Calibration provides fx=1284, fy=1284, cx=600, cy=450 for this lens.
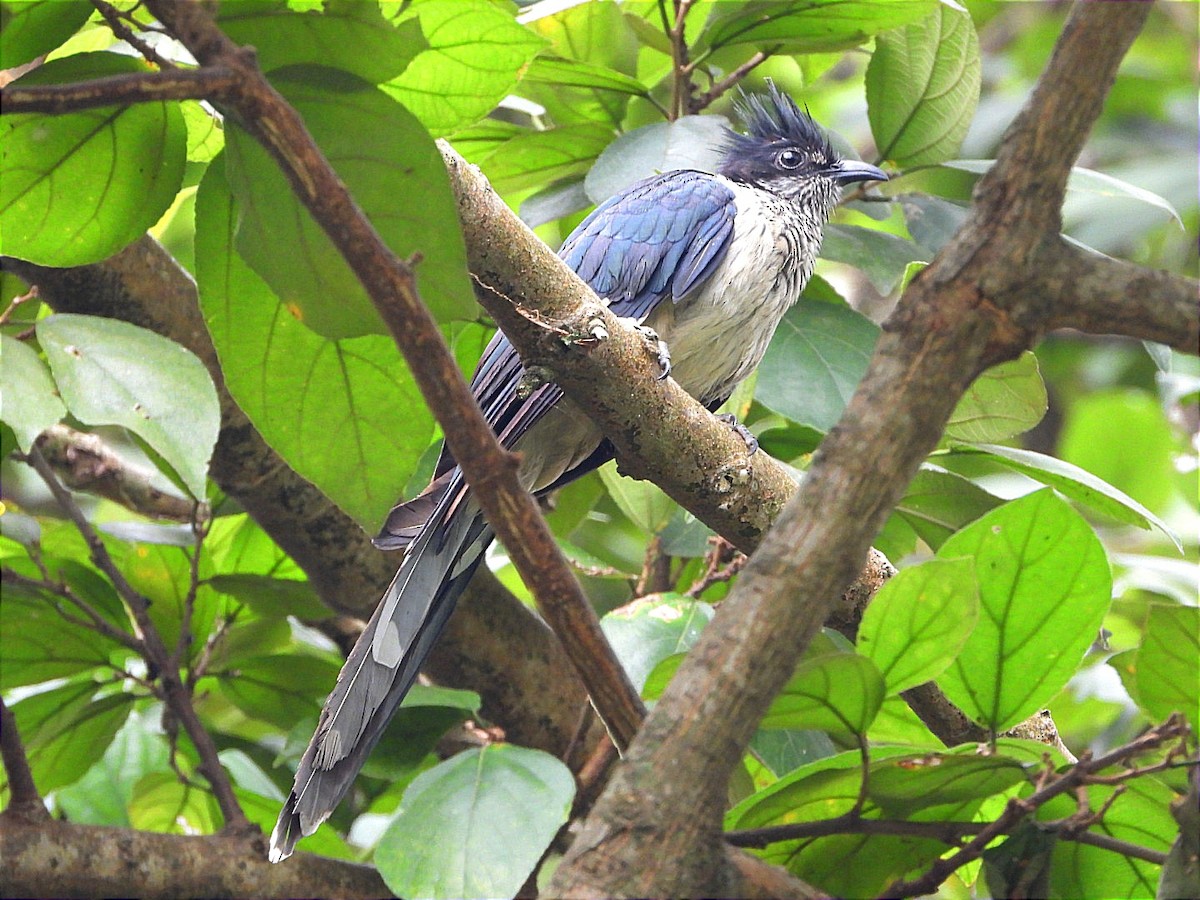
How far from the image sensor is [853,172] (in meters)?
3.66

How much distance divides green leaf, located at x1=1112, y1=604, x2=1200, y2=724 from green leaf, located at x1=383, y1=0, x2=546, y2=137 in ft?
3.28

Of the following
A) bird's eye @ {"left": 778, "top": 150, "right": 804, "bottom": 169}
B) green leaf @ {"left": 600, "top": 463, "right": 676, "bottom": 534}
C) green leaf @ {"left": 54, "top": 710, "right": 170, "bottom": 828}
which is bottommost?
green leaf @ {"left": 54, "top": 710, "right": 170, "bottom": 828}

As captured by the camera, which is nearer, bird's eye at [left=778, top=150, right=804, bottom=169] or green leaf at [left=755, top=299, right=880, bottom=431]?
green leaf at [left=755, top=299, right=880, bottom=431]

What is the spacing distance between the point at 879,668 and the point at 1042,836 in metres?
0.30

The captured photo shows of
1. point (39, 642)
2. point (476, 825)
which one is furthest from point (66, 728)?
point (476, 825)

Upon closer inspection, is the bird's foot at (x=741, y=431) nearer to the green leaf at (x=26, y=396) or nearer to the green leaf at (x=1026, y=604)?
the green leaf at (x=1026, y=604)

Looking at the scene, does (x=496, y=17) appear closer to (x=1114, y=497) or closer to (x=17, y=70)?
(x=17, y=70)

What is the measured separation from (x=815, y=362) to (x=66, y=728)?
1.86 m

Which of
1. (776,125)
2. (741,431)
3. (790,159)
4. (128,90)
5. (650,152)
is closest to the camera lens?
(128,90)

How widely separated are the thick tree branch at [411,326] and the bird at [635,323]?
3.20 feet

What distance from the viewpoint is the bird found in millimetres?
2307

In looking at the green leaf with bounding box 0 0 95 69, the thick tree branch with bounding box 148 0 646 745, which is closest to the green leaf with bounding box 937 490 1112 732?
the thick tree branch with bounding box 148 0 646 745

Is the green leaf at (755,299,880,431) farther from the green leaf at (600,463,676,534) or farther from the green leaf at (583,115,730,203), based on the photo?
the green leaf at (583,115,730,203)

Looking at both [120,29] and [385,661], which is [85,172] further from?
[385,661]
